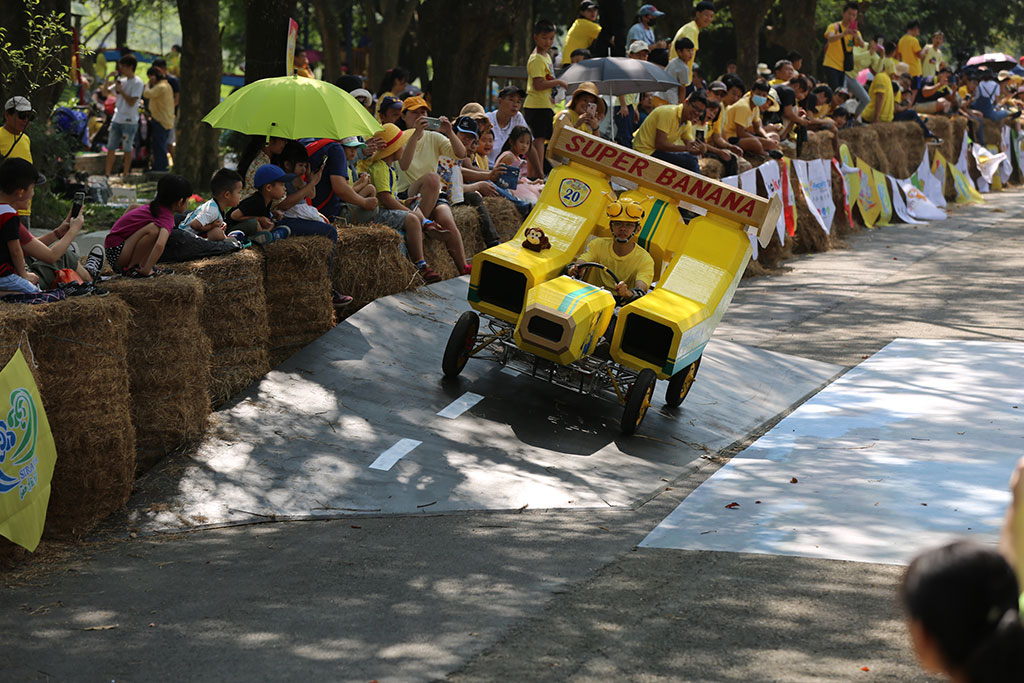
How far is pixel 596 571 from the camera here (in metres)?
6.41

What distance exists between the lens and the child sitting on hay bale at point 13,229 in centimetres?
702

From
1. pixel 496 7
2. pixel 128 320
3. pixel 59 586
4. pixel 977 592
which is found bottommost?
pixel 59 586

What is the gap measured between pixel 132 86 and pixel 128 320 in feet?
50.7

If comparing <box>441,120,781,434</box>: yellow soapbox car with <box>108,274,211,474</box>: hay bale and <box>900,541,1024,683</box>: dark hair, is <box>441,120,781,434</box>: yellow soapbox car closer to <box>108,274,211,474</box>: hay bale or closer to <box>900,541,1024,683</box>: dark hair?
<box>108,274,211,474</box>: hay bale

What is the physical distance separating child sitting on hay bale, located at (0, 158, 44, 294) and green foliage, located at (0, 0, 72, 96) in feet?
13.3

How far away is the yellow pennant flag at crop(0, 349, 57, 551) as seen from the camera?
20.2ft

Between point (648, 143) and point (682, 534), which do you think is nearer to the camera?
point (682, 534)

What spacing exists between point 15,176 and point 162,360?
1360 mm

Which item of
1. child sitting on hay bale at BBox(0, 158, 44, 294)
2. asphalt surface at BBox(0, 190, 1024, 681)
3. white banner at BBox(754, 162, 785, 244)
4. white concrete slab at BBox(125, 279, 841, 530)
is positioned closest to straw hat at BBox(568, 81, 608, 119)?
white banner at BBox(754, 162, 785, 244)

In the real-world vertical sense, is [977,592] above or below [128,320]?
above

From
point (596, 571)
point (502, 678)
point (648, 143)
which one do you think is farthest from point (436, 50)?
Answer: point (502, 678)

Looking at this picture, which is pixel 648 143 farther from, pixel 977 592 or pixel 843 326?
pixel 977 592

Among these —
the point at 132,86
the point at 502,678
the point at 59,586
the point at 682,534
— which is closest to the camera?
the point at 502,678

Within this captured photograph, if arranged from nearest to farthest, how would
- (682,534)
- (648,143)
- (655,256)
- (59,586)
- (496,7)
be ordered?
(59,586), (682,534), (655,256), (648,143), (496,7)
